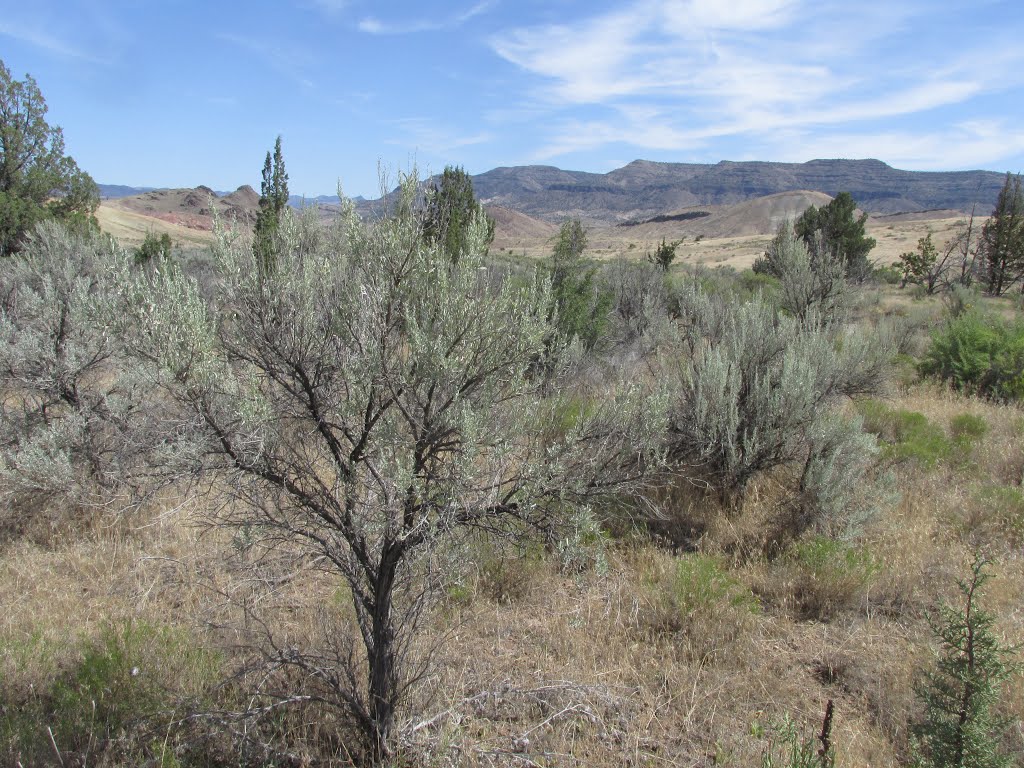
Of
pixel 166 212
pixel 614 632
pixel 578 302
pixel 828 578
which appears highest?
pixel 166 212

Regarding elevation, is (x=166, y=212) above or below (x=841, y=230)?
above

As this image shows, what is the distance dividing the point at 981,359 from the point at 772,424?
6140 millimetres

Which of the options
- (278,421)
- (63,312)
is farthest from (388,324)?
(63,312)

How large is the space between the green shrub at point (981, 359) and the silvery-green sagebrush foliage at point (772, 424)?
429 centimetres

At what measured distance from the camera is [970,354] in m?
9.73

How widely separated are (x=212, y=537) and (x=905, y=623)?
5.86m

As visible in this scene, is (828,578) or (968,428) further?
(968,428)

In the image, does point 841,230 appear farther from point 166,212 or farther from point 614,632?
point 166,212

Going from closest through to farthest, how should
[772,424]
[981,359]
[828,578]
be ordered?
1. [828,578]
2. [772,424]
3. [981,359]

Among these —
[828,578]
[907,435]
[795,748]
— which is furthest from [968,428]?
[795,748]

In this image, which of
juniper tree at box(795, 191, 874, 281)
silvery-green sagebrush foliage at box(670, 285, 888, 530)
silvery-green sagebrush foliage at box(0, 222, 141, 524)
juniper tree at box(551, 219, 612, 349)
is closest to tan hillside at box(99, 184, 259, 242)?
juniper tree at box(795, 191, 874, 281)

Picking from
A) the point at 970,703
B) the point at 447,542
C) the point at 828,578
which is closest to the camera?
the point at 970,703

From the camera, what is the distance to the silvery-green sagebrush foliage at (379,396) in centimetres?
267

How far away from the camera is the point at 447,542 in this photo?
3.12 m
